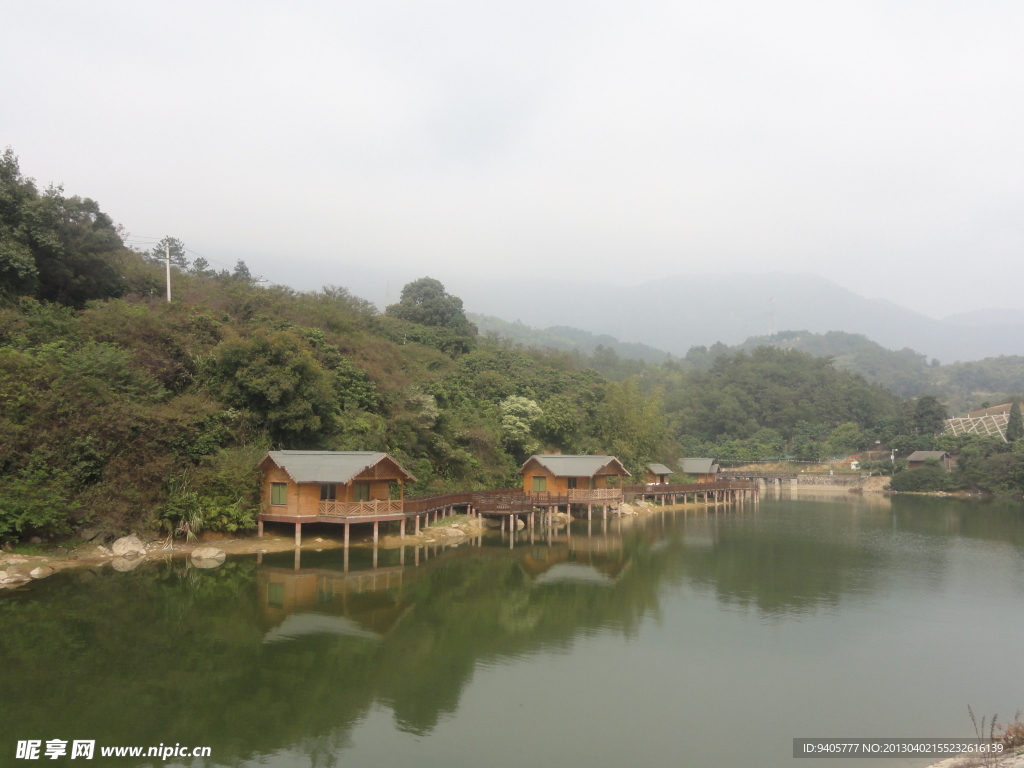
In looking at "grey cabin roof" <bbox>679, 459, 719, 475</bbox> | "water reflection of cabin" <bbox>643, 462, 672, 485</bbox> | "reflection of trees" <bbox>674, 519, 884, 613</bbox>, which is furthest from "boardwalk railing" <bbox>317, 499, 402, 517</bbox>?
"grey cabin roof" <bbox>679, 459, 719, 475</bbox>

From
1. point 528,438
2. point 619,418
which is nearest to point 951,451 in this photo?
point 619,418

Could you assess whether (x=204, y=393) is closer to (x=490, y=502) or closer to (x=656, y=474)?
(x=490, y=502)

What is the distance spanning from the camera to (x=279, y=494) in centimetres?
2436

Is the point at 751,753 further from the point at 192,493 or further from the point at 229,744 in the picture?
the point at 192,493

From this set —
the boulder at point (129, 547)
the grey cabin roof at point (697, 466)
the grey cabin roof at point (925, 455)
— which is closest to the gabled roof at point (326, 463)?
the boulder at point (129, 547)

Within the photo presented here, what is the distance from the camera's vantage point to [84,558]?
20422 mm

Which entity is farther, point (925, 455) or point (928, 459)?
point (925, 455)

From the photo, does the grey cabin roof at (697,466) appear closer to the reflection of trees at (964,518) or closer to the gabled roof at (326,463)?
Answer: the reflection of trees at (964,518)

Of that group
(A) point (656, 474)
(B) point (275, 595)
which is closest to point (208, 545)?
(B) point (275, 595)

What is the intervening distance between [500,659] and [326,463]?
478 inches

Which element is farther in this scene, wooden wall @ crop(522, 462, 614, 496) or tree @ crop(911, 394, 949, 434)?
tree @ crop(911, 394, 949, 434)

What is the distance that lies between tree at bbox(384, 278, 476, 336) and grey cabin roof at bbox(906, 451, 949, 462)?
48.3 metres

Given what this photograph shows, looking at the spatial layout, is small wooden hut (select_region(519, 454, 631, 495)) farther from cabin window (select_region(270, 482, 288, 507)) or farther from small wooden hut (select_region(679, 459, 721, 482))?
small wooden hut (select_region(679, 459, 721, 482))

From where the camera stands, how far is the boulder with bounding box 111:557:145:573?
20.1 m
